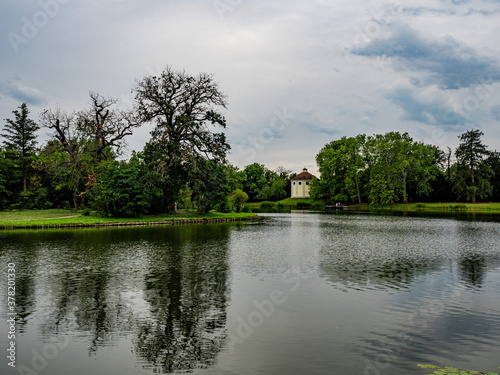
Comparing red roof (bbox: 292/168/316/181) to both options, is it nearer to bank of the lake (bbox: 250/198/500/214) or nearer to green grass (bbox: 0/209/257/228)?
bank of the lake (bbox: 250/198/500/214)

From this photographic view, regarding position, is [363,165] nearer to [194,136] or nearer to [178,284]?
[194,136]

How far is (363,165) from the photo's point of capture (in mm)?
91188

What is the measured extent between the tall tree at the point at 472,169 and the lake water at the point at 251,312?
2630 inches

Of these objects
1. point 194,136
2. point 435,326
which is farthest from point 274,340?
point 194,136

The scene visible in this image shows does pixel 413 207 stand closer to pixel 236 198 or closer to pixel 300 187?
pixel 300 187

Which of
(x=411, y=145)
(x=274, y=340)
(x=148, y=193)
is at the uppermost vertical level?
(x=411, y=145)

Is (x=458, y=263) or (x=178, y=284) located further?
(x=458, y=263)

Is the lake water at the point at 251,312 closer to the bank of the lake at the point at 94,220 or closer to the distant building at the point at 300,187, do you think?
the bank of the lake at the point at 94,220

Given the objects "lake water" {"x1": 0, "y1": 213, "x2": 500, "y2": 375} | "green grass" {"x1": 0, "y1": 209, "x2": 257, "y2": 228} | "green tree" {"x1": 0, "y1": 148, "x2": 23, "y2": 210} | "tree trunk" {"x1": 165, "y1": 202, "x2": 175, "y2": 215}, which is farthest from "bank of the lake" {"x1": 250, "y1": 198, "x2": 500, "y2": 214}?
"lake water" {"x1": 0, "y1": 213, "x2": 500, "y2": 375}

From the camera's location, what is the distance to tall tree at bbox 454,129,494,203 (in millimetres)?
77500

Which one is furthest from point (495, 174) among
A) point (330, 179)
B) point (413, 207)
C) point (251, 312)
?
point (251, 312)

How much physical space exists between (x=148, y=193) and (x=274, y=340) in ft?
124

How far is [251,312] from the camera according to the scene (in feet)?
33.7

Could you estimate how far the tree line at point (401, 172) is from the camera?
263 ft
